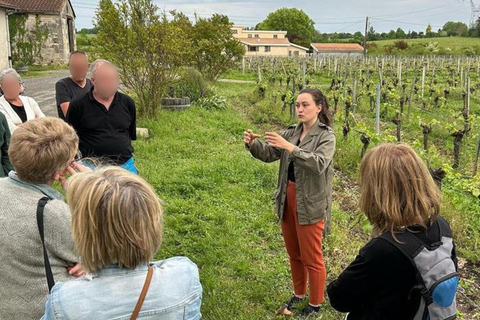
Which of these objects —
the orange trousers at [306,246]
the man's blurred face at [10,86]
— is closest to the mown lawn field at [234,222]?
the orange trousers at [306,246]

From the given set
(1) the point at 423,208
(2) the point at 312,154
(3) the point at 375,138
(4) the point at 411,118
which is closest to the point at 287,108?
(4) the point at 411,118

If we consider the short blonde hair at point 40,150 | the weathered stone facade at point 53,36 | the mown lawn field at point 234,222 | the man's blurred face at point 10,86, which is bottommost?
the mown lawn field at point 234,222

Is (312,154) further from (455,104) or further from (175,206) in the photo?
(455,104)

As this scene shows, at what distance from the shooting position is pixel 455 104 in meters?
14.3

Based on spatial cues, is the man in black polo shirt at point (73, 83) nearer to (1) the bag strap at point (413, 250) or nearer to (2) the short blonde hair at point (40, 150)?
(2) the short blonde hair at point (40, 150)

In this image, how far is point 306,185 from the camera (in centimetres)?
301

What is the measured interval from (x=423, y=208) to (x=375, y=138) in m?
4.48

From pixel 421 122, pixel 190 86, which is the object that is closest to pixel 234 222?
pixel 421 122

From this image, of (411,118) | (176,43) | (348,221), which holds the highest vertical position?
(176,43)

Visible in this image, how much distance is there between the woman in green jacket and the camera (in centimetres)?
292

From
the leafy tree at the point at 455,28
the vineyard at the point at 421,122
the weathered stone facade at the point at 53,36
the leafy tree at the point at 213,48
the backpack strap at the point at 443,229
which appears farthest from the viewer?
the leafy tree at the point at 455,28

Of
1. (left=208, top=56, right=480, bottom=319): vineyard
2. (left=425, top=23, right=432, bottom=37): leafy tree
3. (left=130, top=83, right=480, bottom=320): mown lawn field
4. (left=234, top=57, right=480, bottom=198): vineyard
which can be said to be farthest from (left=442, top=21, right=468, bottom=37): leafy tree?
Answer: (left=130, top=83, right=480, bottom=320): mown lawn field

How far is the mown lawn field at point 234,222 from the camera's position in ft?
11.8

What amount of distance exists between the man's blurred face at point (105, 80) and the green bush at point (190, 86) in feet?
32.1
